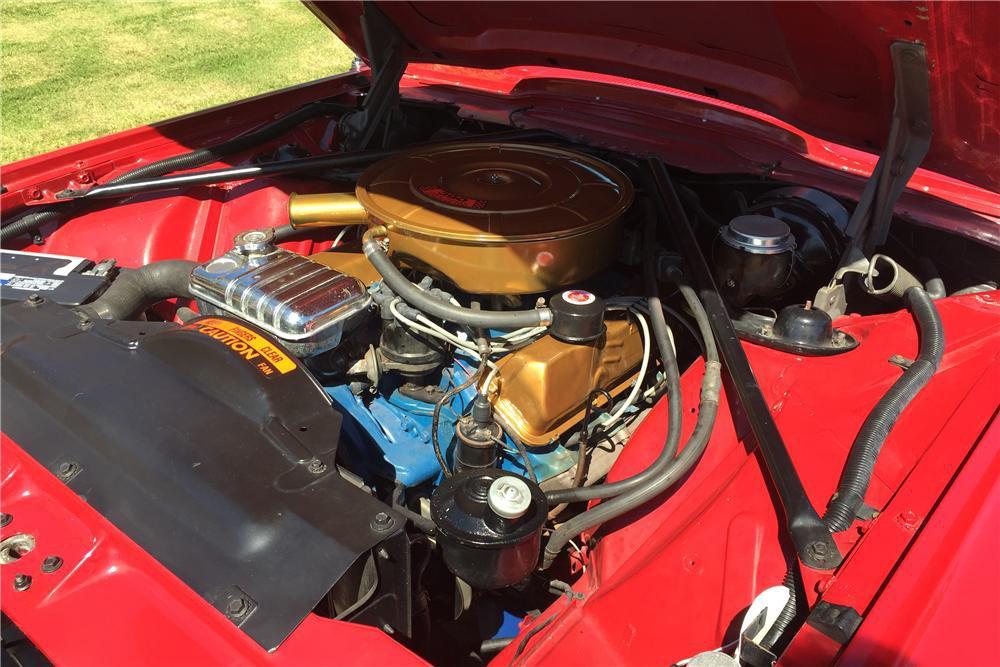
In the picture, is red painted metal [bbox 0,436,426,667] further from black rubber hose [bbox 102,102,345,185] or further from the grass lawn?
the grass lawn

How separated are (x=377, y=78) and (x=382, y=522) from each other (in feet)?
4.91

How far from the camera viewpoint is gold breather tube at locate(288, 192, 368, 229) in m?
1.77

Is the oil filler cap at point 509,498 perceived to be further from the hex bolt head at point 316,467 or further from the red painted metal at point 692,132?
the red painted metal at point 692,132

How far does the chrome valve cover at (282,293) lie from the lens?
1.44 metres

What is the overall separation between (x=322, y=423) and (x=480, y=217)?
0.55 meters

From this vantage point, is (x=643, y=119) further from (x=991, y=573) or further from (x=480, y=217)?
(x=991, y=573)

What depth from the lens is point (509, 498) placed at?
114 cm

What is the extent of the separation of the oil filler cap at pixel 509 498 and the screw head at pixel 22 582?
2.21 ft

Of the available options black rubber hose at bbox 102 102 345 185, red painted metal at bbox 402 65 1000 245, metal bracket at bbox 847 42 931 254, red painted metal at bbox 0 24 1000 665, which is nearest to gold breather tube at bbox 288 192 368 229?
red painted metal at bbox 0 24 1000 665

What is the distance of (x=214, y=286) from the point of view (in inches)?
61.2

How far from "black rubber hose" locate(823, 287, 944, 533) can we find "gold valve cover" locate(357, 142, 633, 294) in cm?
62

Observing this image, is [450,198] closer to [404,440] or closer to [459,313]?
[459,313]

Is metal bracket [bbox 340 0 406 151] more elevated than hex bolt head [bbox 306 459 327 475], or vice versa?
metal bracket [bbox 340 0 406 151]

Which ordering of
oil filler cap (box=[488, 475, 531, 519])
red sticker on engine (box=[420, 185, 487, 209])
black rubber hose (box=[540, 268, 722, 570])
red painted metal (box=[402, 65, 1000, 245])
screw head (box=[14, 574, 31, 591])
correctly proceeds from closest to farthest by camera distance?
1. screw head (box=[14, 574, 31, 591])
2. oil filler cap (box=[488, 475, 531, 519])
3. black rubber hose (box=[540, 268, 722, 570])
4. red sticker on engine (box=[420, 185, 487, 209])
5. red painted metal (box=[402, 65, 1000, 245])
